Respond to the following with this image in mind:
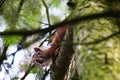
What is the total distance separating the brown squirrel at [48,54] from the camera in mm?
1635

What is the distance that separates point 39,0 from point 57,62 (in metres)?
1.09

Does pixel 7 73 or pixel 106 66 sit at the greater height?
pixel 106 66

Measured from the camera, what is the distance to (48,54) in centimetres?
168

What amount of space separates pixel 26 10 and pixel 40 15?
17cm

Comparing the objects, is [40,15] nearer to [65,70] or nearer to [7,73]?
[7,73]

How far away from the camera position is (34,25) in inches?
103

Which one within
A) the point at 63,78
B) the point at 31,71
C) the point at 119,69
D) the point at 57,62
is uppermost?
the point at 119,69

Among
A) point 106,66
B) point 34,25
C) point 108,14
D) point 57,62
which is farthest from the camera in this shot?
point 34,25

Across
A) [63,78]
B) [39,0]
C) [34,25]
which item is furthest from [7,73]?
[63,78]

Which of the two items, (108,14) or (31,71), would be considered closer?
(108,14)

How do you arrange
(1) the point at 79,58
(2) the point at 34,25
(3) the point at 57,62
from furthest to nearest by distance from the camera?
(2) the point at 34,25 < (3) the point at 57,62 < (1) the point at 79,58

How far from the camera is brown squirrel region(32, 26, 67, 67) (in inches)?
64.4

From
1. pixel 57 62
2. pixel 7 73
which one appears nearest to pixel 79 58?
pixel 57 62

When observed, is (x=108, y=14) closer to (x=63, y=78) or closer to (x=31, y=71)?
(x=63, y=78)
